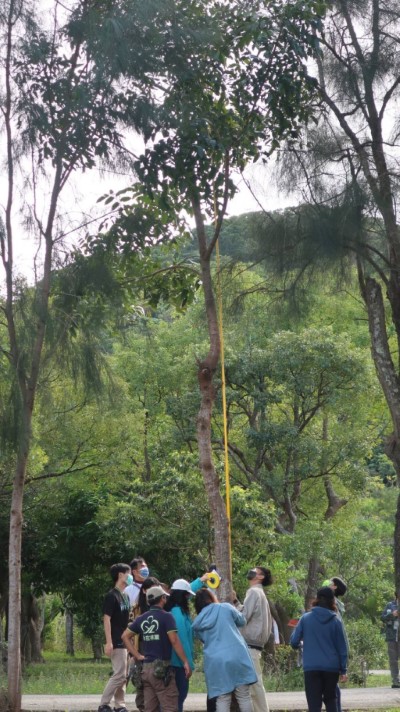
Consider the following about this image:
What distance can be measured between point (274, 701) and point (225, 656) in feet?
15.8

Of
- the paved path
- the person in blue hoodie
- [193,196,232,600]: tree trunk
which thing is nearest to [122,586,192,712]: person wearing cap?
the person in blue hoodie

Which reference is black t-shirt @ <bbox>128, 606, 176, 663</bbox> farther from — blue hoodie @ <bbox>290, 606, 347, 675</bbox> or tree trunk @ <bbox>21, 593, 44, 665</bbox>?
tree trunk @ <bbox>21, 593, 44, 665</bbox>

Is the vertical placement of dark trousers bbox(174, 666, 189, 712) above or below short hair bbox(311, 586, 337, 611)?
below

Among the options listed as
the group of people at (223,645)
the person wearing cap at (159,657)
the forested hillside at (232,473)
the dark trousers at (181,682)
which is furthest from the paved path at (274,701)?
the forested hillside at (232,473)

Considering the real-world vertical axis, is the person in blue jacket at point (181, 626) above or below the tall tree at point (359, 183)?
below

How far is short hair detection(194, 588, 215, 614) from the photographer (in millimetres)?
8492

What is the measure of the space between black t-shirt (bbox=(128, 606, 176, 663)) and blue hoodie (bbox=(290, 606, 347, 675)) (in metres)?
1.07

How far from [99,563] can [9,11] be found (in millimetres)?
15110

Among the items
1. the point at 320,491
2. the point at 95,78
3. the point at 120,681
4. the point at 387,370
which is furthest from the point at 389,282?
the point at 320,491

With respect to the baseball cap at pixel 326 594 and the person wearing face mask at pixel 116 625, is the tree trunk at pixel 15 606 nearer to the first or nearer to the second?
the person wearing face mask at pixel 116 625

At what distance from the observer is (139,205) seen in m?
12.7

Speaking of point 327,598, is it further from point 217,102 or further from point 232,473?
point 232,473

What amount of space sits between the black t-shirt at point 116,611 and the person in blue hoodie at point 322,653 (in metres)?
2.14

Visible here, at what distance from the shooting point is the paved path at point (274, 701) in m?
11.8
